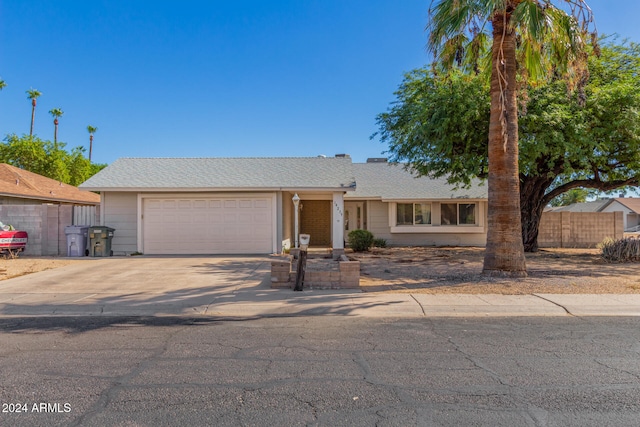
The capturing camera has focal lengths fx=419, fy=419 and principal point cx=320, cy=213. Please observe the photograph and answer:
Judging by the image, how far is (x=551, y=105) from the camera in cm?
1347

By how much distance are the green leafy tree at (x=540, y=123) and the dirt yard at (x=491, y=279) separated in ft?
11.4

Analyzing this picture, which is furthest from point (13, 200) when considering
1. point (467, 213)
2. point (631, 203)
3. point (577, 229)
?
point (631, 203)

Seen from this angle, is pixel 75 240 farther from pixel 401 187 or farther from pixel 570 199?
pixel 570 199

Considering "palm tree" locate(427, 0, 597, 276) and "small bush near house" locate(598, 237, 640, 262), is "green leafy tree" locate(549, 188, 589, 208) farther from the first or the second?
"palm tree" locate(427, 0, 597, 276)

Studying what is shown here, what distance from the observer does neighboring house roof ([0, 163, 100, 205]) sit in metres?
21.2

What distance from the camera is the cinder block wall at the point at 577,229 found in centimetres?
2127

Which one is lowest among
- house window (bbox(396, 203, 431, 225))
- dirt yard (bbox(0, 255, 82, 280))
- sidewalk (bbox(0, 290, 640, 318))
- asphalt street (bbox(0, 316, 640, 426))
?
asphalt street (bbox(0, 316, 640, 426))

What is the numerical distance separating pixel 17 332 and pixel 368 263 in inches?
402

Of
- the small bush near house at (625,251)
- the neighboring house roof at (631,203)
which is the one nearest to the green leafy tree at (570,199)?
the neighboring house roof at (631,203)

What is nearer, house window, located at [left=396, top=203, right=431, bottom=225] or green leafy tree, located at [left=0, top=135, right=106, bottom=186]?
house window, located at [left=396, top=203, right=431, bottom=225]

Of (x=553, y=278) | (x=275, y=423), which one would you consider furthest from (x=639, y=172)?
(x=275, y=423)

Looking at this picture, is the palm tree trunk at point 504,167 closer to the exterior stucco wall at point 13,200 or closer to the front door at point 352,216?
the front door at point 352,216

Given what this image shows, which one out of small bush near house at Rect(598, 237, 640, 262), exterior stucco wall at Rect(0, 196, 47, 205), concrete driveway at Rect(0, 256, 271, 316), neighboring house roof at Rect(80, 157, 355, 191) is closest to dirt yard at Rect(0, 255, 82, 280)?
concrete driveway at Rect(0, 256, 271, 316)

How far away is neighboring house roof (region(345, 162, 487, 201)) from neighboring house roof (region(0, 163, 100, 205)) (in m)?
16.3
